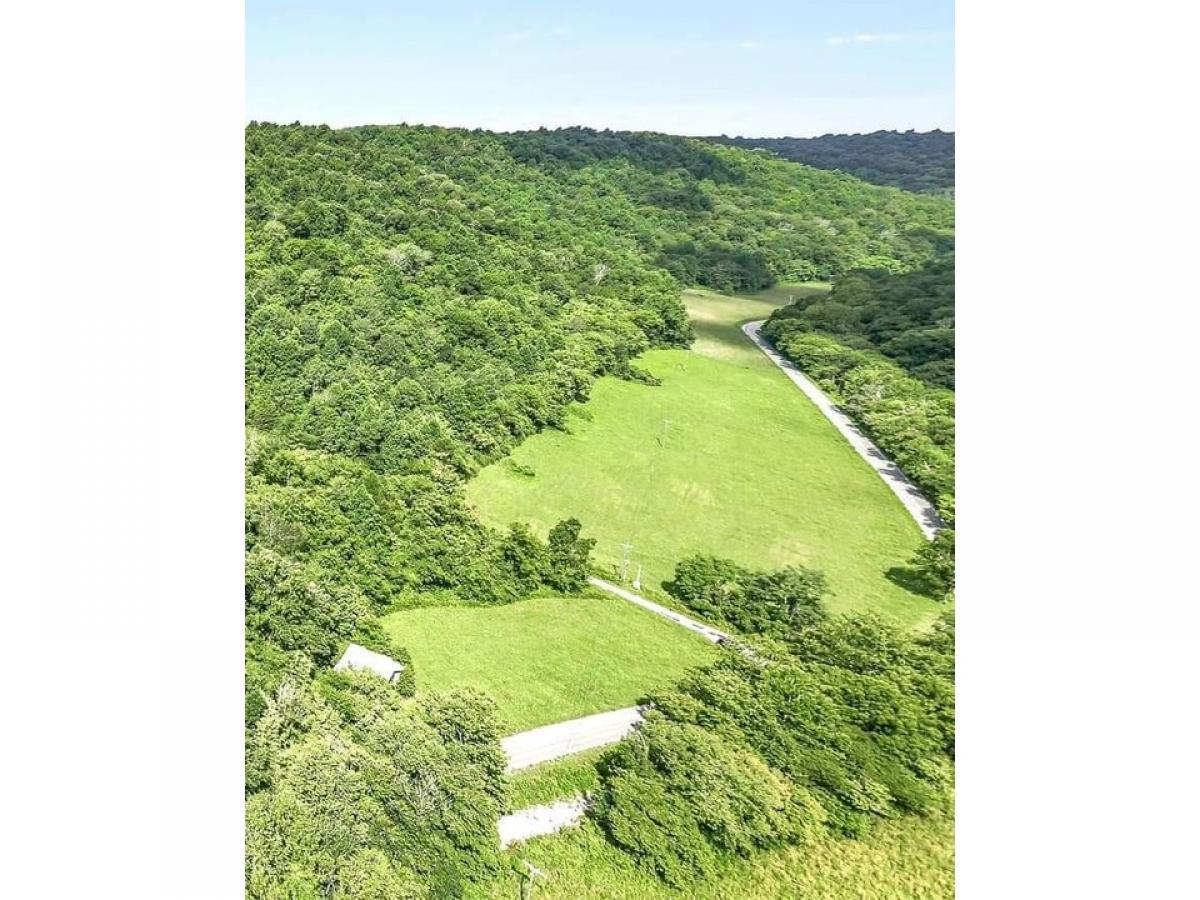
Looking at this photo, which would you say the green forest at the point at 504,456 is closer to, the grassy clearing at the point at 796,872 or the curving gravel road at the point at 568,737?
the grassy clearing at the point at 796,872

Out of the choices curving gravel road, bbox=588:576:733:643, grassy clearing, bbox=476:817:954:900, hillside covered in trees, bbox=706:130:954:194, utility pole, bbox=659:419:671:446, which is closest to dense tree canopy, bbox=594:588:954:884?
grassy clearing, bbox=476:817:954:900

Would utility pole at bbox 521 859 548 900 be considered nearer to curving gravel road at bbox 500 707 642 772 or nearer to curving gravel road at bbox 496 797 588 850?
curving gravel road at bbox 496 797 588 850

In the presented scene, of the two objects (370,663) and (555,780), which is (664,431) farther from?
(555,780)

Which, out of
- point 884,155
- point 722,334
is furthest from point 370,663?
point 884,155

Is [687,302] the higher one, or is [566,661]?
[687,302]
